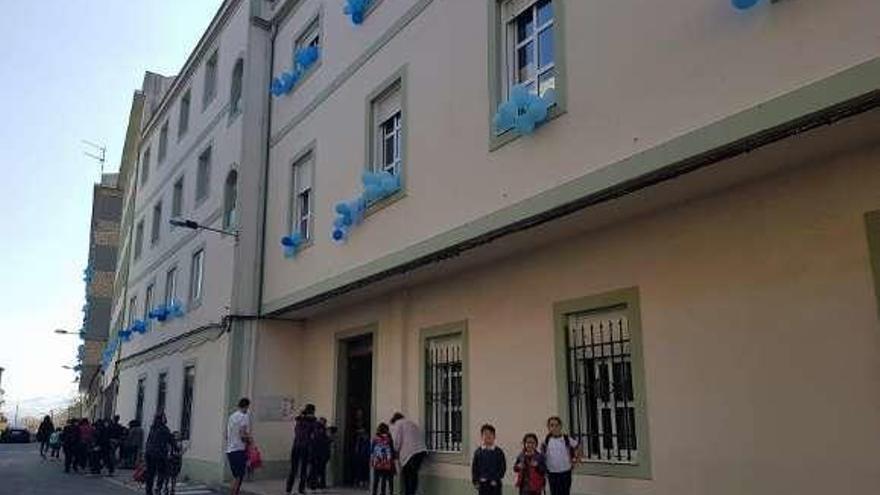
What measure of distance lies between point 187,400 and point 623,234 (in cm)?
1467

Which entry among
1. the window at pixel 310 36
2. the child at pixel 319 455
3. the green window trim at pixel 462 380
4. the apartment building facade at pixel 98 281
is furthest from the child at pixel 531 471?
the apartment building facade at pixel 98 281

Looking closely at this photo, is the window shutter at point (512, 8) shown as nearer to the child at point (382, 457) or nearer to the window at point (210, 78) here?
the child at point (382, 457)

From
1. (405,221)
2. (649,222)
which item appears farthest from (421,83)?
(649,222)

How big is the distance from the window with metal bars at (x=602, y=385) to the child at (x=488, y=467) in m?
1.04

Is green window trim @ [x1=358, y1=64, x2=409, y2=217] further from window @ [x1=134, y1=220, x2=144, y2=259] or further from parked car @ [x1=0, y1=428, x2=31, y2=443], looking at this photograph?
parked car @ [x1=0, y1=428, x2=31, y2=443]

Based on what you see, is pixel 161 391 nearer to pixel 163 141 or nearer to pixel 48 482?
pixel 48 482

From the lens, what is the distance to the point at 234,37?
66.0ft

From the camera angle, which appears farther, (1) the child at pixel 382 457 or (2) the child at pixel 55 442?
(2) the child at pixel 55 442

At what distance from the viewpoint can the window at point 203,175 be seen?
69.9 ft

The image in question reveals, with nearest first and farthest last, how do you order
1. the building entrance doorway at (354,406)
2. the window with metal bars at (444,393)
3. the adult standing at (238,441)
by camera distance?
the window with metal bars at (444,393) → the adult standing at (238,441) → the building entrance doorway at (354,406)

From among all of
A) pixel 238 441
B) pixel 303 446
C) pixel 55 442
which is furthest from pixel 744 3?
pixel 55 442

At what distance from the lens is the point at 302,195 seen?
1639cm

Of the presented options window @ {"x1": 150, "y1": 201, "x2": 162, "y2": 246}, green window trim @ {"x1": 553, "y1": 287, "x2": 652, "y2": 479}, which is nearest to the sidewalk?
green window trim @ {"x1": 553, "y1": 287, "x2": 652, "y2": 479}

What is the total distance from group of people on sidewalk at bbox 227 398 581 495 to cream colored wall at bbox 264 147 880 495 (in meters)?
0.74
